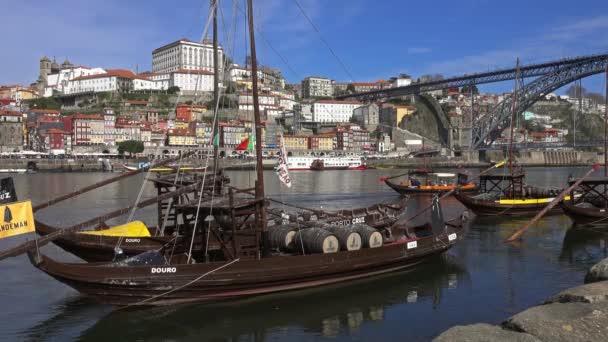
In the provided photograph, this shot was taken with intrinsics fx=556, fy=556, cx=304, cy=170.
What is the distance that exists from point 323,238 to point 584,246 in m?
10.8

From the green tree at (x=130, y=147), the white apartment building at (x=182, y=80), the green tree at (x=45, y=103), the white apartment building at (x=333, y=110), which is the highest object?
the white apartment building at (x=182, y=80)

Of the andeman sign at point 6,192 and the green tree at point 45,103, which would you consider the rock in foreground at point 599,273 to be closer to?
the andeman sign at point 6,192

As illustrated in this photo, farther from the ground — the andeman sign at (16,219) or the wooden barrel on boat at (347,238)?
the andeman sign at (16,219)

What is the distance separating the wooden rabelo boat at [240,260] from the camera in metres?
10.5

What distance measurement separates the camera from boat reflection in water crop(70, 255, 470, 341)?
10047mm

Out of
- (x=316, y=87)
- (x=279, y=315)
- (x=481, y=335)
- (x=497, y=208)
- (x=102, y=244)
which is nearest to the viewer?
(x=481, y=335)

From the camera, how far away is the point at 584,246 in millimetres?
18547

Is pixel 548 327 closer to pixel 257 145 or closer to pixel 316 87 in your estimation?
pixel 257 145

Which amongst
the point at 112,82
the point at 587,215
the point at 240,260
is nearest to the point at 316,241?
the point at 240,260

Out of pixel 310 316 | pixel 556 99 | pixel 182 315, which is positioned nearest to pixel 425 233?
pixel 310 316

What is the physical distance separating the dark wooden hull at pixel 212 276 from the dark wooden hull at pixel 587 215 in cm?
1162

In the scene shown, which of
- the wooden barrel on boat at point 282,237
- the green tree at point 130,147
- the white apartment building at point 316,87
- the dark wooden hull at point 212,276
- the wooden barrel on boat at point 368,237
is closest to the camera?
the dark wooden hull at point 212,276

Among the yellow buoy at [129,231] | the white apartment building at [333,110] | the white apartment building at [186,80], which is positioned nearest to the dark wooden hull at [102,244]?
the yellow buoy at [129,231]

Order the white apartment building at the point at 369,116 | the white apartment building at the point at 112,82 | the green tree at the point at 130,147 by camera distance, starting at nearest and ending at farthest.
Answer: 1. the green tree at the point at 130,147
2. the white apartment building at the point at 112,82
3. the white apartment building at the point at 369,116
